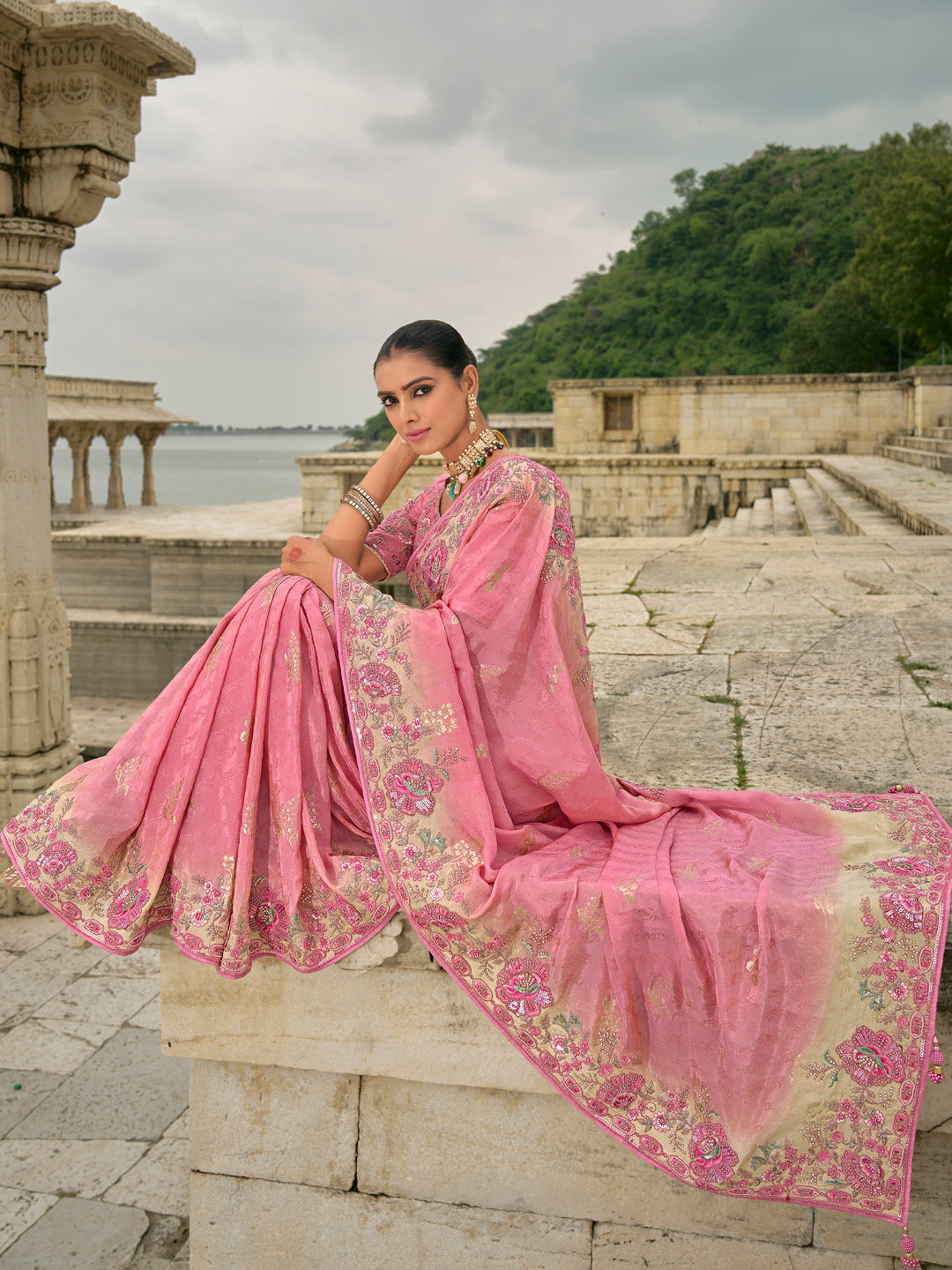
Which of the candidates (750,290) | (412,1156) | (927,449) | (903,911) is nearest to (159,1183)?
(412,1156)

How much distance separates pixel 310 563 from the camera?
181cm

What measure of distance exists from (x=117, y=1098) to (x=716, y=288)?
3810 cm

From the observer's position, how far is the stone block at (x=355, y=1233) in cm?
185

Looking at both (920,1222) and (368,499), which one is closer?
(920,1222)

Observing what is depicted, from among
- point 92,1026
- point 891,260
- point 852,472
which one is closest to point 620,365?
point 891,260

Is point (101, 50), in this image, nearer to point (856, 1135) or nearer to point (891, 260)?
point (856, 1135)

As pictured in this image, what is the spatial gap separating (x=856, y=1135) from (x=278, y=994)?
98 cm

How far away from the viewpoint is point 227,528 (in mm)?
17688

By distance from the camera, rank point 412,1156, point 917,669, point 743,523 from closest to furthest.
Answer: point 412,1156 → point 917,669 → point 743,523

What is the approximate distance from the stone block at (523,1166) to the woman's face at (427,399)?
3.89ft

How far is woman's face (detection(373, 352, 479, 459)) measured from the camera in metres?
1.90

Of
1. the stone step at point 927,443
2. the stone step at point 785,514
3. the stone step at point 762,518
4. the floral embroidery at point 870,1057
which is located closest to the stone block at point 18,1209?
the floral embroidery at point 870,1057

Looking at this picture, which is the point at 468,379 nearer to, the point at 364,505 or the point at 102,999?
the point at 364,505

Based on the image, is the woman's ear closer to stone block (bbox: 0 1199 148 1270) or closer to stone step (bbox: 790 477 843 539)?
stone block (bbox: 0 1199 148 1270)
